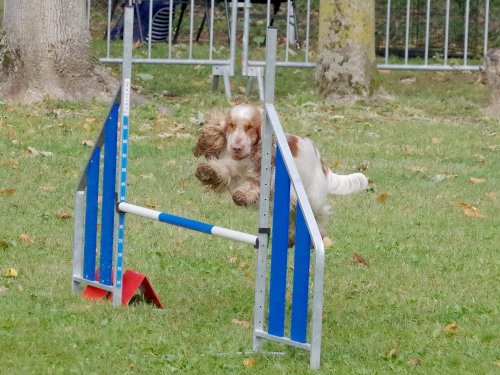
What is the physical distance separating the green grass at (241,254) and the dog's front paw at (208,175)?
55 centimetres

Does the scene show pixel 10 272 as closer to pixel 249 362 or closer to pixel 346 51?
pixel 249 362

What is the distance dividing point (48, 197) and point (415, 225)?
8.51 feet

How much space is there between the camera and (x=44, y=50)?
39.1 ft

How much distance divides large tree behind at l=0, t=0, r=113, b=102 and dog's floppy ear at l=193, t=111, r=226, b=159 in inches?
221

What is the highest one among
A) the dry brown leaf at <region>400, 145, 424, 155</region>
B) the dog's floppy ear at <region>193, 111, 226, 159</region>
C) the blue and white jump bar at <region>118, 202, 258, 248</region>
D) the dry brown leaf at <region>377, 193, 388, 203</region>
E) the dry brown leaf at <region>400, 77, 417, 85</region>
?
the dry brown leaf at <region>400, 77, 417, 85</region>

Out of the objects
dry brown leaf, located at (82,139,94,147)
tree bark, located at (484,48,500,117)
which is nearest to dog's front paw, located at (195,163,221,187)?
dry brown leaf, located at (82,139,94,147)

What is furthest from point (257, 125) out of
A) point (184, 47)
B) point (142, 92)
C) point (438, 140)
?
point (184, 47)

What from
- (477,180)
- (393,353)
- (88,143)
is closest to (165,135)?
(88,143)

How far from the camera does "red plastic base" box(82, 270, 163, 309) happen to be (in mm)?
5945

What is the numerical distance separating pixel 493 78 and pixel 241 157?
7.13 m

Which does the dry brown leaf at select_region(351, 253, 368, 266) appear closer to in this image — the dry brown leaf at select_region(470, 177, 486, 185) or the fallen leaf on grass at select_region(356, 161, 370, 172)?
the dry brown leaf at select_region(470, 177, 486, 185)

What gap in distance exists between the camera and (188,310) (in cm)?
594

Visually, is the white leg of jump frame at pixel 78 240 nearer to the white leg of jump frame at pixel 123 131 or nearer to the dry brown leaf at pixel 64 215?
the white leg of jump frame at pixel 123 131

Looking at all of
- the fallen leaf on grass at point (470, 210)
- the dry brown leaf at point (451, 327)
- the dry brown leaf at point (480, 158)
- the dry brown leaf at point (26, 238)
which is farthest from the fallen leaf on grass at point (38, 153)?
the dry brown leaf at point (451, 327)
